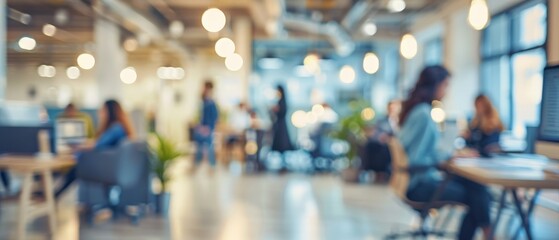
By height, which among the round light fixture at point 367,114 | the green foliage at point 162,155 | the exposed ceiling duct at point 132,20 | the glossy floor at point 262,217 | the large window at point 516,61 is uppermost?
the exposed ceiling duct at point 132,20

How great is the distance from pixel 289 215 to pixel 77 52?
15680 mm

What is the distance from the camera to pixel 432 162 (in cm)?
377

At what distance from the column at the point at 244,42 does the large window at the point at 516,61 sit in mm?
5152

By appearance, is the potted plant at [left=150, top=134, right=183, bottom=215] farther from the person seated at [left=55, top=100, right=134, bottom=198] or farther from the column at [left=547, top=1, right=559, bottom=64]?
the column at [left=547, top=1, right=559, bottom=64]

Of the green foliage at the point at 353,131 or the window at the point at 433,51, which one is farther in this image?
the window at the point at 433,51

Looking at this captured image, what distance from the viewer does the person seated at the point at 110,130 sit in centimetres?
531

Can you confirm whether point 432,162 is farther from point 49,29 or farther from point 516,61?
point 49,29

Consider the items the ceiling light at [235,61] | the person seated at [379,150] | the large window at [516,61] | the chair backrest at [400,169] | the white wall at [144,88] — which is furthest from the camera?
the white wall at [144,88]

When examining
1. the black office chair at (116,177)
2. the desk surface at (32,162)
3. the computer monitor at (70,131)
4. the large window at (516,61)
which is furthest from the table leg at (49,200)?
the large window at (516,61)

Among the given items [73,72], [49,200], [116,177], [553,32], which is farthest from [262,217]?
[73,72]

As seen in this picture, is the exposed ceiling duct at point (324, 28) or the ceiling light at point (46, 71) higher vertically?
the exposed ceiling duct at point (324, 28)

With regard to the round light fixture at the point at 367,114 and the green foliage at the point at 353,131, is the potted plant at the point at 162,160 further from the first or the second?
the round light fixture at the point at 367,114

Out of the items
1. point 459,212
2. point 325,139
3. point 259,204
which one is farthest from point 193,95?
point 459,212

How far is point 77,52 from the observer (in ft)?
63.6
